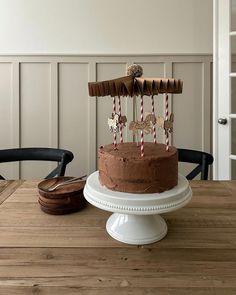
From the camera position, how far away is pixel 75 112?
227 cm

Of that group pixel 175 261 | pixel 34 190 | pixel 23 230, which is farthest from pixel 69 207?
pixel 175 261

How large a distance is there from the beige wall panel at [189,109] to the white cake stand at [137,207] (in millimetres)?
1566

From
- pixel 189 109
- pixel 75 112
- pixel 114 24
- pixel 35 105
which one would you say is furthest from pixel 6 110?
pixel 189 109

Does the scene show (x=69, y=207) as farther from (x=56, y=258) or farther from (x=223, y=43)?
(x=223, y=43)

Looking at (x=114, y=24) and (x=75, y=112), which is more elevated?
(x=114, y=24)

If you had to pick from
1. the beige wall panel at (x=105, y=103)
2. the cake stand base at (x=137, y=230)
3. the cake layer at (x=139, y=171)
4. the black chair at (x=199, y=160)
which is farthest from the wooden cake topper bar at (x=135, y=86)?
the beige wall panel at (x=105, y=103)

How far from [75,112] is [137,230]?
Result: 5.50 feet

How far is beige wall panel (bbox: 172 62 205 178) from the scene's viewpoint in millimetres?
2232

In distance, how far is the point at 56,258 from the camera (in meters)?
0.64

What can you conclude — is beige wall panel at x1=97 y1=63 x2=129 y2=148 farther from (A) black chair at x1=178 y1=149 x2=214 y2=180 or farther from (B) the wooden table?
(B) the wooden table

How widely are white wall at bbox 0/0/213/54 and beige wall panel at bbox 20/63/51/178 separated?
0.22m

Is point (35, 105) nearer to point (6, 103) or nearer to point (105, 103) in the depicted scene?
point (6, 103)

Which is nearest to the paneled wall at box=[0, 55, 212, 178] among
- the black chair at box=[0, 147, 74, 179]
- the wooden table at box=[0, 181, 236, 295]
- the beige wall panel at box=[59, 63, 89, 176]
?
the beige wall panel at box=[59, 63, 89, 176]

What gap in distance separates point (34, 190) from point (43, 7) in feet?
5.50
